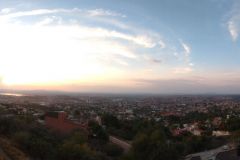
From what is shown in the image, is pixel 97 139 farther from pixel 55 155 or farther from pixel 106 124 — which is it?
pixel 106 124

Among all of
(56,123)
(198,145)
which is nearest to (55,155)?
(56,123)

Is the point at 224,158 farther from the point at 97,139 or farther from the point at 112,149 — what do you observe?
the point at 97,139

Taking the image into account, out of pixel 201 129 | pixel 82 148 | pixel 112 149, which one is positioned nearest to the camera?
pixel 82 148

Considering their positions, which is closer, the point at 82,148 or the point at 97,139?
the point at 82,148

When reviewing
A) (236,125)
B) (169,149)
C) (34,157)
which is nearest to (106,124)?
(236,125)

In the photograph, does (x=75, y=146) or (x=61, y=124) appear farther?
(x=61, y=124)

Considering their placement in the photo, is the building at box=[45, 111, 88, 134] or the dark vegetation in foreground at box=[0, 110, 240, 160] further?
the building at box=[45, 111, 88, 134]

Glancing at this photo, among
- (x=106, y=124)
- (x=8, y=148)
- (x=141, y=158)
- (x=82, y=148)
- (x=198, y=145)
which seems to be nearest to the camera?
(x=8, y=148)

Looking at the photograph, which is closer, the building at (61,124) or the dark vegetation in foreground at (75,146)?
the dark vegetation in foreground at (75,146)

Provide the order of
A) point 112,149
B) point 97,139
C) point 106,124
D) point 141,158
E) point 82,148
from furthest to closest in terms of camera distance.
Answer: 1. point 106,124
2. point 97,139
3. point 112,149
4. point 141,158
5. point 82,148
